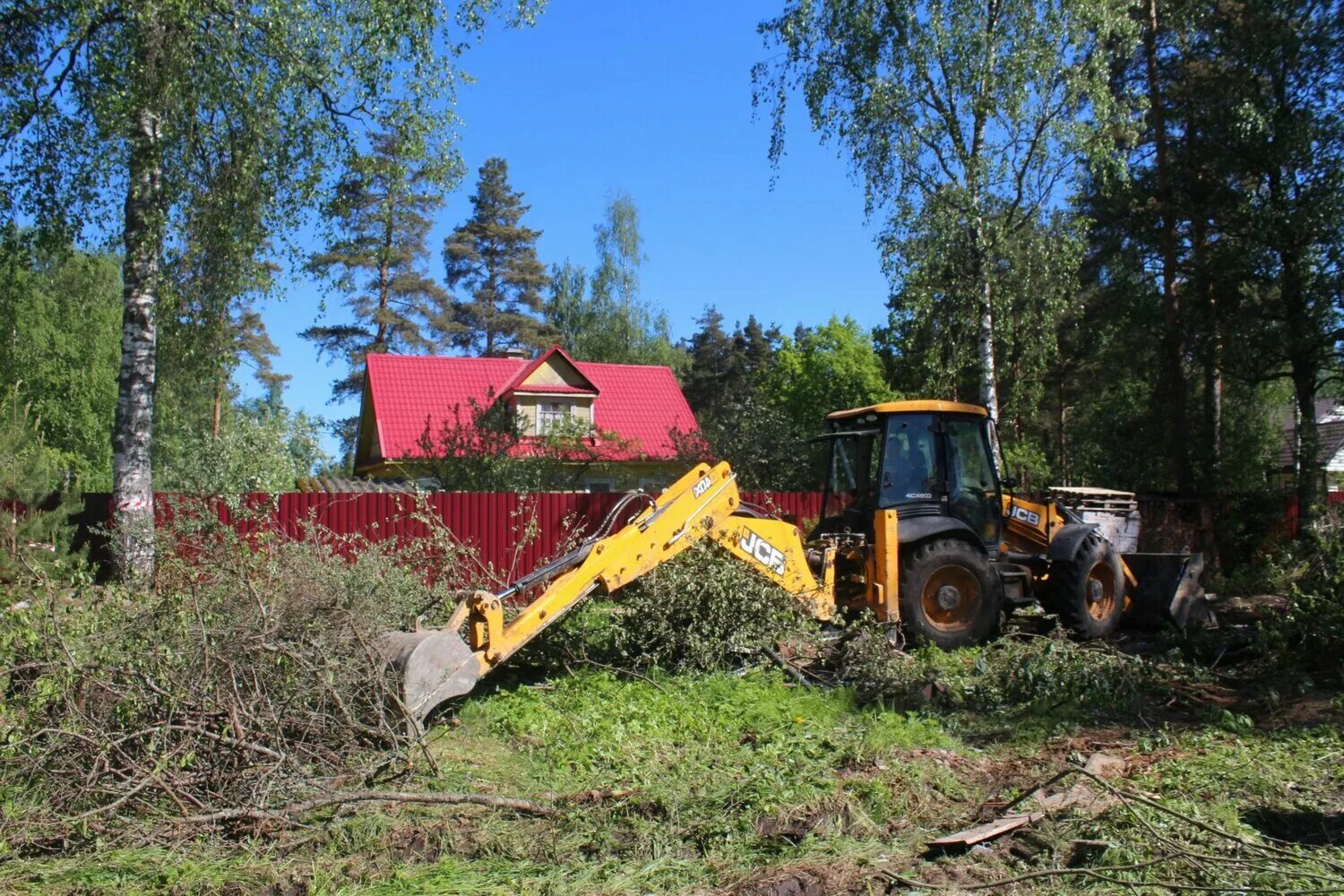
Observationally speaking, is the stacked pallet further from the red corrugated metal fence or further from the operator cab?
the red corrugated metal fence

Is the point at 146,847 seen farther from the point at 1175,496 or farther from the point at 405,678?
the point at 1175,496

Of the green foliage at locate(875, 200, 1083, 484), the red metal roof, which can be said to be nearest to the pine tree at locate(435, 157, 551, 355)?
the red metal roof

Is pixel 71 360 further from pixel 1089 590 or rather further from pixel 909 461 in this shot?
pixel 1089 590

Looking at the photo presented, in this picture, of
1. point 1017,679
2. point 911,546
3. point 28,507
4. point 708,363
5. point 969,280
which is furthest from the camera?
point 708,363

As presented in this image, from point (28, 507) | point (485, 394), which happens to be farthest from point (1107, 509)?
point (485, 394)

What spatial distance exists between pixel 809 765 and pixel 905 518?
4.21 meters

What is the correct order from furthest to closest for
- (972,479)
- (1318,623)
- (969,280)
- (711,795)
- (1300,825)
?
(969,280) < (972,479) < (1318,623) < (711,795) < (1300,825)

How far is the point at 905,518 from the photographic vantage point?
10.2 meters

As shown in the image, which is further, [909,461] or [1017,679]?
[909,461]

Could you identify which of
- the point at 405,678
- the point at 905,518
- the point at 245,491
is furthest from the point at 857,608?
the point at 245,491

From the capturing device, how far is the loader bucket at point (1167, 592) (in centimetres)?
1158

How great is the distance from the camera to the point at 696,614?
9.02 metres

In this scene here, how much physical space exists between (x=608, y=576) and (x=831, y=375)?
34.2m

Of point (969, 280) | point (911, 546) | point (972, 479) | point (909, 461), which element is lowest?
point (911, 546)
